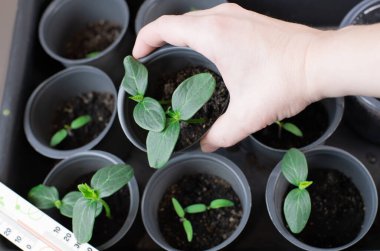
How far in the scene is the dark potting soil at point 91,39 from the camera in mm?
1442

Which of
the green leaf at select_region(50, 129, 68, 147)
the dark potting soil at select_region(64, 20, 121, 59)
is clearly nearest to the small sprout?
the dark potting soil at select_region(64, 20, 121, 59)

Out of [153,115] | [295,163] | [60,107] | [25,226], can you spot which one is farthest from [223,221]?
[60,107]

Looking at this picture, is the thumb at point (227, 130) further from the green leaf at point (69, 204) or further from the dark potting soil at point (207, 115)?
the green leaf at point (69, 204)

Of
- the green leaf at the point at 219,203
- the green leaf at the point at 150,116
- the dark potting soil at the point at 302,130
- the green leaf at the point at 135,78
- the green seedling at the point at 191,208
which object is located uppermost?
the green leaf at the point at 135,78

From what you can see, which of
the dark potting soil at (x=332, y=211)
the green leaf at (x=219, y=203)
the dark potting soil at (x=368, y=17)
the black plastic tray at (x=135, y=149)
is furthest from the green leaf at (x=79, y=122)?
the dark potting soil at (x=368, y=17)

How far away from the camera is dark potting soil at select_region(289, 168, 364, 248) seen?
1.10 metres

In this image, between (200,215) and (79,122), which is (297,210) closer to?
(200,215)

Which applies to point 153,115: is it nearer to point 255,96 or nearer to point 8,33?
point 255,96

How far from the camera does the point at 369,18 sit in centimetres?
119

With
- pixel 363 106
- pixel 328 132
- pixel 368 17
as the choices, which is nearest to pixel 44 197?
pixel 328 132

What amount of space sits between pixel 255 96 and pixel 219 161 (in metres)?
0.28

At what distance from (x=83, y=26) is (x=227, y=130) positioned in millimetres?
775

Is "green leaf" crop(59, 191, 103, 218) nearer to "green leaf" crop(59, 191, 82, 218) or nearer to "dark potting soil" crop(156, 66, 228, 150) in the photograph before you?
"green leaf" crop(59, 191, 82, 218)

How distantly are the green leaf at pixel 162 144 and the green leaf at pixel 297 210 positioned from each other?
0.29 m
